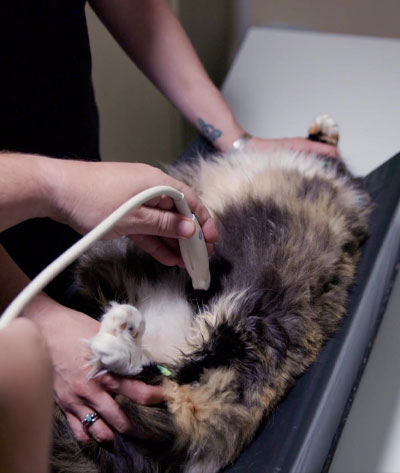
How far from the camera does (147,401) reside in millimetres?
734

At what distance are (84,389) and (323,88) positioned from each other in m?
1.20

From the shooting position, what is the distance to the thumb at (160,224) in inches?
28.7

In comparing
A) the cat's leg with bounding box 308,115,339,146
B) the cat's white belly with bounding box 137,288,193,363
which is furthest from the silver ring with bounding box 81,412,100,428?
the cat's leg with bounding box 308,115,339,146

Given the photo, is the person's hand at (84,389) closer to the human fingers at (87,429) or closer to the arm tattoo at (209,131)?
the human fingers at (87,429)

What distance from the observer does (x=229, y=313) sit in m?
0.84

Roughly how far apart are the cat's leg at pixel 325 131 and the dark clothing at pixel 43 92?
592 mm

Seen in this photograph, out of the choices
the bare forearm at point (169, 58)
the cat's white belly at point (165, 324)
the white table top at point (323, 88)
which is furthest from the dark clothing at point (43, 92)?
the white table top at point (323, 88)

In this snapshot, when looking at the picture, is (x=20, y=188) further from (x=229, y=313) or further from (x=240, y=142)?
(x=240, y=142)

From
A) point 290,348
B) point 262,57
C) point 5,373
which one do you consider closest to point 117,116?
point 262,57

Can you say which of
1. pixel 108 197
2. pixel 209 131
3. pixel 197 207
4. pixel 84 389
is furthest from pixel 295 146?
pixel 84 389

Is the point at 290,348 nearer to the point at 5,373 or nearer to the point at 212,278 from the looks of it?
the point at 212,278

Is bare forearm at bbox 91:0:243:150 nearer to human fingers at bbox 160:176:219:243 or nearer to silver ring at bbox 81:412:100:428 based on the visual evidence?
human fingers at bbox 160:176:219:243

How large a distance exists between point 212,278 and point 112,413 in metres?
0.32

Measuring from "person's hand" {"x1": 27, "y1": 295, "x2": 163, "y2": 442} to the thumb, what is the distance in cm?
18
